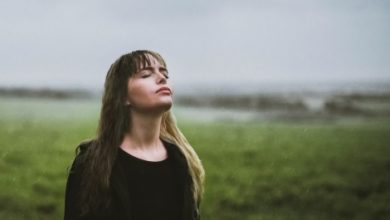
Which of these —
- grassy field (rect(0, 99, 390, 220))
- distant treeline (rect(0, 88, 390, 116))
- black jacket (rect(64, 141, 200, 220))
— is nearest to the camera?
black jacket (rect(64, 141, 200, 220))

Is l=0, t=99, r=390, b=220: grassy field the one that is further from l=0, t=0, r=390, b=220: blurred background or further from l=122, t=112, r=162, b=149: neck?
l=122, t=112, r=162, b=149: neck

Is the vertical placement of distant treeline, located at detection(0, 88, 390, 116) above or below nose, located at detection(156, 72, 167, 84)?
below

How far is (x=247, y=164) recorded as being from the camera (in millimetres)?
2574

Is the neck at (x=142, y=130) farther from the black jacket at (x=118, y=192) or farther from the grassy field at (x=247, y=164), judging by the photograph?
the grassy field at (x=247, y=164)

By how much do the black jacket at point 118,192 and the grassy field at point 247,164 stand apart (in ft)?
3.67

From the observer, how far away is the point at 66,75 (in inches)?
98.8

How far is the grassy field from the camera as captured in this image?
2.44m

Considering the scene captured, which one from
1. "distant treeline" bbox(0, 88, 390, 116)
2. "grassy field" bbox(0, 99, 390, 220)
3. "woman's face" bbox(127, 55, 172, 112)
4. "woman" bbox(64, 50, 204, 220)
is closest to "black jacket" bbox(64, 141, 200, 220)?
"woman" bbox(64, 50, 204, 220)

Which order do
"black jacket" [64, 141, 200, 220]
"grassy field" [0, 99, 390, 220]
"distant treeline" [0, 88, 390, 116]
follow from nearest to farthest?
"black jacket" [64, 141, 200, 220]
"grassy field" [0, 99, 390, 220]
"distant treeline" [0, 88, 390, 116]

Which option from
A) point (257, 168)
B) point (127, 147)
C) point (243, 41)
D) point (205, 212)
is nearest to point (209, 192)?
point (205, 212)

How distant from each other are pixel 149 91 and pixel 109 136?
0.15m

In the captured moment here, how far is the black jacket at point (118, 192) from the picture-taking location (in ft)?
4.26

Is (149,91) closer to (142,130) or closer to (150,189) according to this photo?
(142,130)

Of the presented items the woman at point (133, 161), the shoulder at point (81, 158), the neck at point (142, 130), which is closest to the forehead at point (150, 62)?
the woman at point (133, 161)
